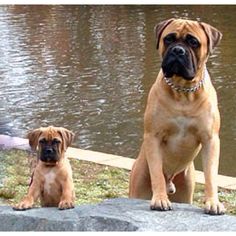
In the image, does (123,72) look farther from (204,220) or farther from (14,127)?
(204,220)

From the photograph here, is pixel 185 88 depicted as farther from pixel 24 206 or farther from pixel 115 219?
pixel 24 206

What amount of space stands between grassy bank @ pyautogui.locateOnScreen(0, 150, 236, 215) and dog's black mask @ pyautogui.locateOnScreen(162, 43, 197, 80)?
7.22 feet

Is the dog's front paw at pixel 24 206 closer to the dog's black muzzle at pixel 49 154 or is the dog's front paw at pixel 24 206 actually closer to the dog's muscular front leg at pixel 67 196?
the dog's muscular front leg at pixel 67 196

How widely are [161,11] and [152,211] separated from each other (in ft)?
61.1

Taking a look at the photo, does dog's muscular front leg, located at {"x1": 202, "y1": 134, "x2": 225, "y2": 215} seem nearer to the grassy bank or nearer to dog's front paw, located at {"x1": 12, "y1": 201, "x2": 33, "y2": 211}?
dog's front paw, located at {"x1": 12, "y1": 201, "x2": 33, "y2": 211}

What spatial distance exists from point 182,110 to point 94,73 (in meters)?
9.64

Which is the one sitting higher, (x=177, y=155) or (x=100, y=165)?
(x=177, y=155)

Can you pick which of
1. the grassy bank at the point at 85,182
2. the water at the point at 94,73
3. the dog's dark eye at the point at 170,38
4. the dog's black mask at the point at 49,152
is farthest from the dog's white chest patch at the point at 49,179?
the water at the point at 94,73

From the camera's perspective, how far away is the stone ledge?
458cm

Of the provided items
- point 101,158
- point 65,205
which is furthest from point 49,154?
point 101,158

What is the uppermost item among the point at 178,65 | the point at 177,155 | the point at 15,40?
the point at 178,65

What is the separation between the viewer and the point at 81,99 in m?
12.4

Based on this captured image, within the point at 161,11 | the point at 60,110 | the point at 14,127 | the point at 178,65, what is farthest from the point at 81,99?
the point at 161,11

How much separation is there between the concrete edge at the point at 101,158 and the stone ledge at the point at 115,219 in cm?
265
